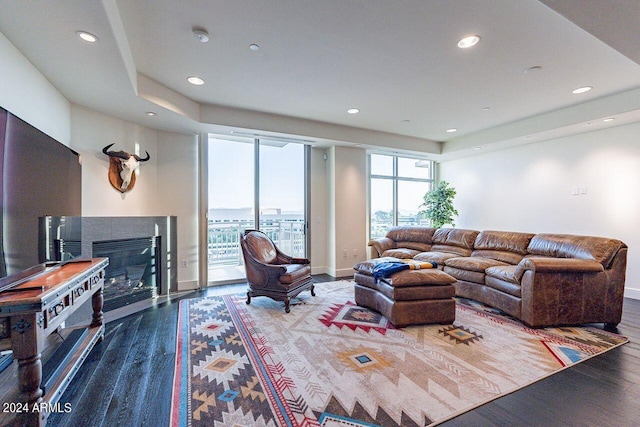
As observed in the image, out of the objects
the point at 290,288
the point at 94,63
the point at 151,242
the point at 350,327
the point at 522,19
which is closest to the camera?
the point at 522,19

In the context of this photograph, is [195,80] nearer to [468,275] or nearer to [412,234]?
[468,275]

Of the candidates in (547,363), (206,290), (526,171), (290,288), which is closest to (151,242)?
(206,290)

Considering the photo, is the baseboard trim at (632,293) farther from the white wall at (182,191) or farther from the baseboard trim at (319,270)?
the white wall at (182,191)

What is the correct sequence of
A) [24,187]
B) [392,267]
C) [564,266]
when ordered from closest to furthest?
[24,187] → [564,266] → [392,267]

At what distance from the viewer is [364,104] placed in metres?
4.01

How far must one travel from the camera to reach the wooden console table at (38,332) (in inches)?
54.9

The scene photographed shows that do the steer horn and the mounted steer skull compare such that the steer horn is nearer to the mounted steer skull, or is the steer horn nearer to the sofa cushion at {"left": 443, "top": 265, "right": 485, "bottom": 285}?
the mounted steer skull

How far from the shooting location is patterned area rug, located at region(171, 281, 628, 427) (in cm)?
171

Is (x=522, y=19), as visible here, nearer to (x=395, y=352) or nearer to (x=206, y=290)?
(x=395, y=352)

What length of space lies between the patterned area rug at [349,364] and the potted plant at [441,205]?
295cm

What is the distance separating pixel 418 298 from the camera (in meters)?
2.99

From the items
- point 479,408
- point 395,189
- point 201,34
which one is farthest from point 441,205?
point 201,34

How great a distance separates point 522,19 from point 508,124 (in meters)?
3.15

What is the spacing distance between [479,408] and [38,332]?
2.52 metres
